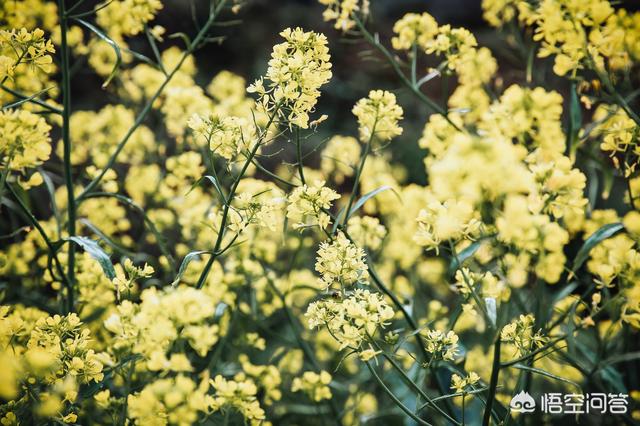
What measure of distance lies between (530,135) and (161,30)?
1469 mm

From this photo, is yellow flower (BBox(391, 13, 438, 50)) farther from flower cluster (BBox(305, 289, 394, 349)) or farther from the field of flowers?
flower cluster (BBox(305, 289, 394, 349))

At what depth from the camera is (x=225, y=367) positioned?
6.87ft

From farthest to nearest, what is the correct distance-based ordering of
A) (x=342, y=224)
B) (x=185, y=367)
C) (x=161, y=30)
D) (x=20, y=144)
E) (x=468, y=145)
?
1. (x=161, y=30)
2. (x=342, y=224)
3. (x=20, y=144)
4. (x=185, y=367)
5. (x=468, y=145)

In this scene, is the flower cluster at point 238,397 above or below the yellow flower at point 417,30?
below

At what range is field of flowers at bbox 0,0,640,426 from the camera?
3.68ft

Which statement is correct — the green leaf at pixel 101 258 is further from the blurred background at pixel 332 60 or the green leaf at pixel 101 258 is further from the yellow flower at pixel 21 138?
the blurred background at pixel 332 60

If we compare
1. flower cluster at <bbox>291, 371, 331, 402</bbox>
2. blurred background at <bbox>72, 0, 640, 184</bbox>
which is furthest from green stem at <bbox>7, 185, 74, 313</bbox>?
blurred background at <bbox>72, 0, 640, 184</bbox>

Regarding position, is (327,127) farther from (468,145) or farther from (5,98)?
(468,145)

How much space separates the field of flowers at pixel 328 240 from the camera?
1121 mm

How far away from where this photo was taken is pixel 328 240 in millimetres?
1450

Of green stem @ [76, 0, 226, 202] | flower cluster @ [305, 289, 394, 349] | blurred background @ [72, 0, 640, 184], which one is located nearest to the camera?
flower cluster @ [305, 289, 394, 349]

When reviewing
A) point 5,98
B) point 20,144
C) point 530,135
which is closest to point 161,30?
point 5,98

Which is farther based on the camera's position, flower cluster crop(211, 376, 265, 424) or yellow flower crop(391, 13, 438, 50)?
yellow flower crop(391, 13, 438, 50)

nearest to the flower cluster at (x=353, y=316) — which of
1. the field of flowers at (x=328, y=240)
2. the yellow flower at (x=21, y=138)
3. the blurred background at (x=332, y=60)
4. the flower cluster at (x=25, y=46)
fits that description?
the field of flowers at (x=328, y=240)
